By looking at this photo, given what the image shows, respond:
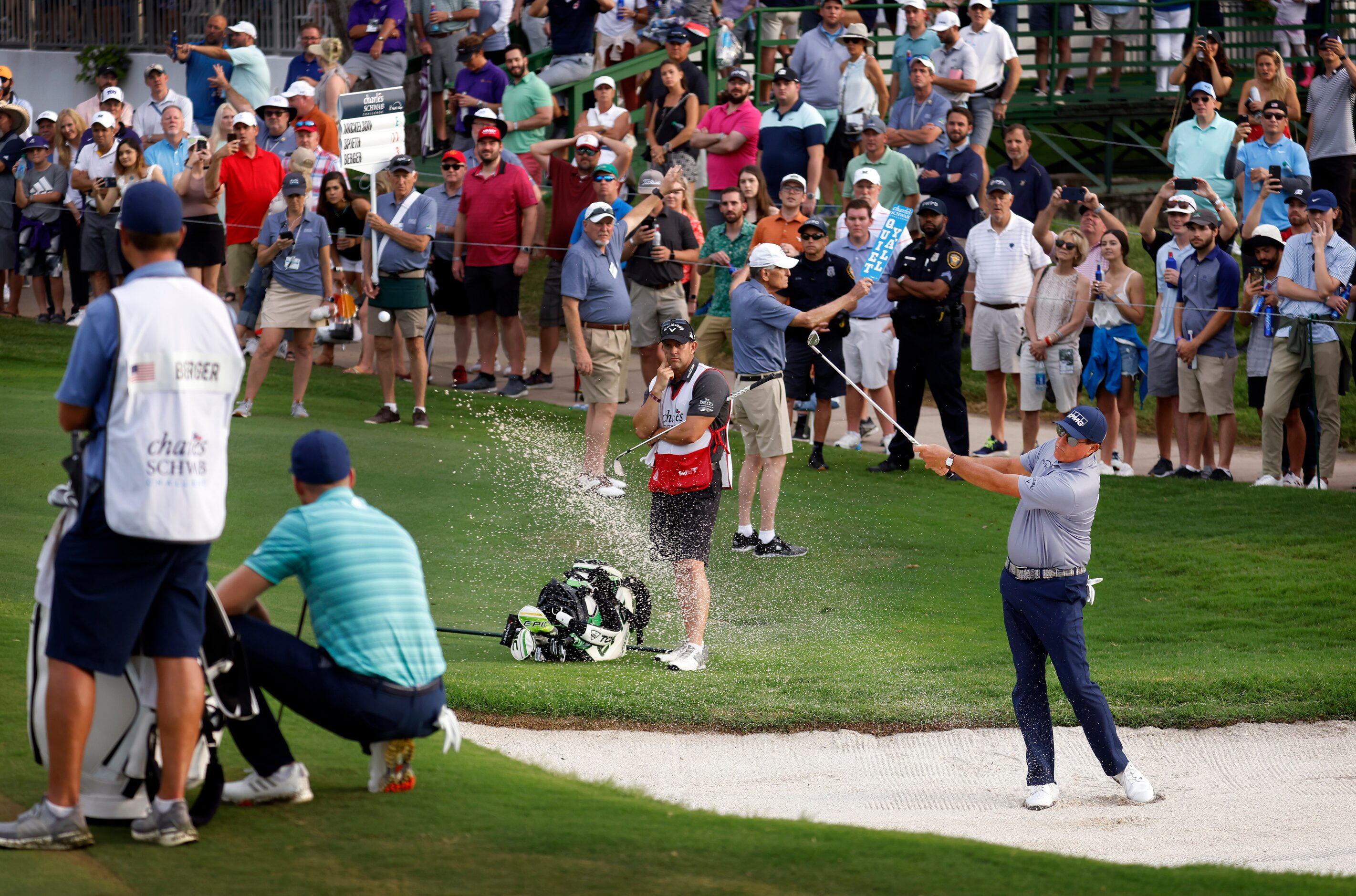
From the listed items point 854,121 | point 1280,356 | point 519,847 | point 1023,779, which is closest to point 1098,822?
point 1023,779

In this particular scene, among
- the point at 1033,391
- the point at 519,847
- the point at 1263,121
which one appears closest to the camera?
the point at 519,847

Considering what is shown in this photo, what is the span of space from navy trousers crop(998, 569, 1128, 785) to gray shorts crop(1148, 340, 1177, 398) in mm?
6388

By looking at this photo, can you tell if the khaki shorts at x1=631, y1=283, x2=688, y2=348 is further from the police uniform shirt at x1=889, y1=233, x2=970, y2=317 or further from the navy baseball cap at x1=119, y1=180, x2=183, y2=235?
the navy baseball cap at x1=119, y1=180, x2=183, y2=235

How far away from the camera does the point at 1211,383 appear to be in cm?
1298

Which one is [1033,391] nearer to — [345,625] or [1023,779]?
[1023,779]

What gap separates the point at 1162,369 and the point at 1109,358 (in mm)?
477

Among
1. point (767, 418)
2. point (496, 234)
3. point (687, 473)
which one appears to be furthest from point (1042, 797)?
point (496, 234)

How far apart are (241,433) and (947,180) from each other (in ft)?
23.9

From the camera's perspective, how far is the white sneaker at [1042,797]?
24.4 feet

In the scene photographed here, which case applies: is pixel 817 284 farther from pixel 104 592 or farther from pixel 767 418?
pixel 104 592

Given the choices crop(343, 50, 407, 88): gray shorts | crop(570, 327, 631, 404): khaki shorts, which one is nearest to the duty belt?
crop(570, 327, 631, 404): khaki shorts

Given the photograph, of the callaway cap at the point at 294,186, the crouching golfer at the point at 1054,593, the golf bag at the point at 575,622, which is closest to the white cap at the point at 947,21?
the callaway cap at the point at 294,186

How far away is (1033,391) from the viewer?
13664mm

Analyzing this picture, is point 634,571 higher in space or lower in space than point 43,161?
lower
